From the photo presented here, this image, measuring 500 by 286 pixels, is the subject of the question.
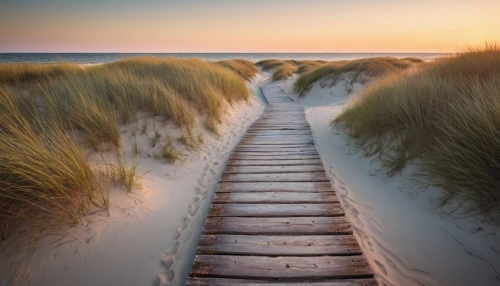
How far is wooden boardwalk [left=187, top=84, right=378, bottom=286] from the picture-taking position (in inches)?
75.8

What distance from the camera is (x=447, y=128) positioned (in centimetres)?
331

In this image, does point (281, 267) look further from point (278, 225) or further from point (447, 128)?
point (447, 128)

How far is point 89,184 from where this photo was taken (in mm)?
2488

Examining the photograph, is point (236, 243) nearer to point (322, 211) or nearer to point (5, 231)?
point (322, 211)

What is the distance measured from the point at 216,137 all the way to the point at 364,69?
391 inches

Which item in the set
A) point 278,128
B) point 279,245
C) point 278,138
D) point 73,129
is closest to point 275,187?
point 279,245

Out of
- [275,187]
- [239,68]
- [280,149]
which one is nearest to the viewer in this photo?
[275,187]

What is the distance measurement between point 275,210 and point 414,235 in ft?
5.30

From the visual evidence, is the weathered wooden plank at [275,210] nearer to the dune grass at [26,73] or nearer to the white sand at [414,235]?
the white sand at [414,235]

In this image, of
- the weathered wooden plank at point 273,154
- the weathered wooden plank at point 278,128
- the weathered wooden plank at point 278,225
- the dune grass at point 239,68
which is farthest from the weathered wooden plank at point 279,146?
the dune grass at point 239,68

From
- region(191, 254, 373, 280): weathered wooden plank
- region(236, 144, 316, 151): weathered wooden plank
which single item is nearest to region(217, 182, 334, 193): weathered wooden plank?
region(191, 254, 373, 280): weathered wooden plank

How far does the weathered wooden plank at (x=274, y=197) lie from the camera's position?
9.61 ft

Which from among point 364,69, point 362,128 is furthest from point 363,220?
point 364,69

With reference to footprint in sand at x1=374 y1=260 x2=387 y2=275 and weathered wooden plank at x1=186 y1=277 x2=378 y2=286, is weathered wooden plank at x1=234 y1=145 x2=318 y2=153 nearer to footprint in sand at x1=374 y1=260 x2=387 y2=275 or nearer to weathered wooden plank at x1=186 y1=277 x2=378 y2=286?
footprint in sand at x1=374 y1=260 x2=387 y2=275
